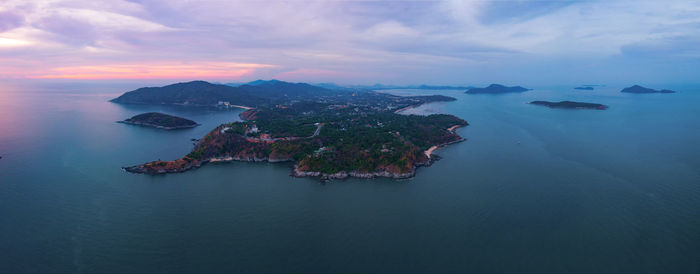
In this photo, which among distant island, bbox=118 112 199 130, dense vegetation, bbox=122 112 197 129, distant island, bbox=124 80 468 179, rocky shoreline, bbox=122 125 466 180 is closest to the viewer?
rocky shoreline, bbox=122 125 466 180

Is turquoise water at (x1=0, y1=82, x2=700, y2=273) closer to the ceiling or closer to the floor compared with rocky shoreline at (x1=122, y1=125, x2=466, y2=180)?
closer to the floor

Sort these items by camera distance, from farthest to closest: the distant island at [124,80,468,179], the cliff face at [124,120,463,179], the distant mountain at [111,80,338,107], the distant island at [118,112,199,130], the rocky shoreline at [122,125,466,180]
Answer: the distant mountain at [111,80,338,107] < the distant island at [118,112,199,130] < the distant island at [124,80,468,179] < the cliff face at [124,120,463,179] < the rocky shoreline at [122,125,466,180]

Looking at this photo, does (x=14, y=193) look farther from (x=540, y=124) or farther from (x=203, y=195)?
(x=540, y=124)

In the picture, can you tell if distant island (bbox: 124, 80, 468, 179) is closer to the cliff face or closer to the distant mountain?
the cliff face

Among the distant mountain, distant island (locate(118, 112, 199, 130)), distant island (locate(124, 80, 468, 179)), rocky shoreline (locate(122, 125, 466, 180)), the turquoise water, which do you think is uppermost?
the distant mountain

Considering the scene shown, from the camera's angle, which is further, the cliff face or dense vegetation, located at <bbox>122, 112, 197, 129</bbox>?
dense vegetation, located at <bbox>122, 112, 197, 129</bbox>

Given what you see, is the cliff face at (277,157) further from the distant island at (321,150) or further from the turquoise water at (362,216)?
the turquoise water at (362,216)

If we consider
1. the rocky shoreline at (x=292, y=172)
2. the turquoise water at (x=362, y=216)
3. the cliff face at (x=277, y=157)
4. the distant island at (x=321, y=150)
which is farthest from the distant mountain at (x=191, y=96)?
the turquoise water at (x=362, y=216)

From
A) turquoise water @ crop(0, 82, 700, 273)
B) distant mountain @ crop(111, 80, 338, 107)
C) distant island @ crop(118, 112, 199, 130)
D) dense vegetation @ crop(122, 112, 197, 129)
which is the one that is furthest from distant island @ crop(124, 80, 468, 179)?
distant mountain @ crop(111, 80, 338, 107)

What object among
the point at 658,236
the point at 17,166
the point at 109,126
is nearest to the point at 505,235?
the point at 658,236
